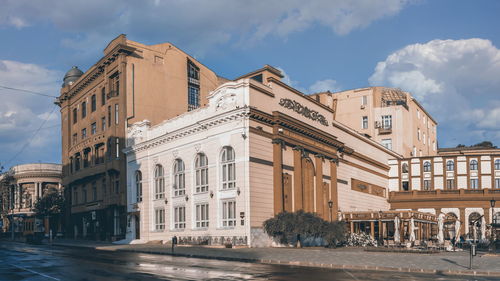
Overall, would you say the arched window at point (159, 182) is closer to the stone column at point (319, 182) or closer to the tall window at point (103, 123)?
the tall window at point (103, 123)

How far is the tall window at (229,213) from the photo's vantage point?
42625 mm

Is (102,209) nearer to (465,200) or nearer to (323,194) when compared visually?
(323,194)

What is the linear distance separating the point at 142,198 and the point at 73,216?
21.6m

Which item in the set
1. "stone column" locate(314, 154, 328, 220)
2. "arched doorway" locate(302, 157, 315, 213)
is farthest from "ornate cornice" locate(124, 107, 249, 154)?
"stone column" locate(314, 154, 328, 220)

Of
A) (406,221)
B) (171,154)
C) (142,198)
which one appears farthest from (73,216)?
(406,221)

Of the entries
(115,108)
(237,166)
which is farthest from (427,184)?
(115,108)

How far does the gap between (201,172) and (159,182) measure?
7.75 m

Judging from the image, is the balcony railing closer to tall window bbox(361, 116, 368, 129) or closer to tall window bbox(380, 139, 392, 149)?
tall window bbox(380, 139, 392, 149)

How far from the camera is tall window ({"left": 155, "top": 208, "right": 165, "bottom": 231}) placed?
51.6m

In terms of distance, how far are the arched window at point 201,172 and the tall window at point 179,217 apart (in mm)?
3136

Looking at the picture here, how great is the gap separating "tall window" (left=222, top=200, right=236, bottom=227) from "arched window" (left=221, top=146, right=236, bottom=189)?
4.65 feet

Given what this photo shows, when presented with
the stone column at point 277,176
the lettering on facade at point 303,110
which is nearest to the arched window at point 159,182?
the stone column at point 277,176

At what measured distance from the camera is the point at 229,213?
43.2m

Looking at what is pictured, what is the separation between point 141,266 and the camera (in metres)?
24.9
